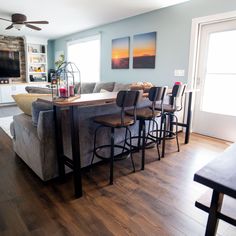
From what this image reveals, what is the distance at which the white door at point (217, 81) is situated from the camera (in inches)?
127

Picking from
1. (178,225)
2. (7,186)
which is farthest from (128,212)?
(7,186)

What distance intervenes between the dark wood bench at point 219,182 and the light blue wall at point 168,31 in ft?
10.1

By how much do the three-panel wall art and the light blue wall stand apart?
0.34 ft

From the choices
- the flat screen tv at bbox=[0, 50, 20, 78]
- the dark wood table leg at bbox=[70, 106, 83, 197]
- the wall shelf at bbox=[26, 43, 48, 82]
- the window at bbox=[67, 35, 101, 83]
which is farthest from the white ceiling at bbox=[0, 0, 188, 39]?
the dark wood table leg at bbox=[70, 106, 83, 197]

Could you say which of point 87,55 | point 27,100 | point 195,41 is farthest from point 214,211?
point 87,55

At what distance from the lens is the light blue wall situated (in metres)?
3.32

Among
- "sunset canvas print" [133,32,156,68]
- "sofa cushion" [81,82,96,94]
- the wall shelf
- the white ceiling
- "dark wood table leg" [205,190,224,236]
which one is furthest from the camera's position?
the wall shelf

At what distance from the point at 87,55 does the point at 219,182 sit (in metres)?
6.22

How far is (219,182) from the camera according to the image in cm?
65

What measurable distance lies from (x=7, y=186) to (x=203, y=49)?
3576 mm

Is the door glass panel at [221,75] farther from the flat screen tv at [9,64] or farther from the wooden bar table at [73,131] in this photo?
the flat screen tv at [9,64]

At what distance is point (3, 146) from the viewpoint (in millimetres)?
3094

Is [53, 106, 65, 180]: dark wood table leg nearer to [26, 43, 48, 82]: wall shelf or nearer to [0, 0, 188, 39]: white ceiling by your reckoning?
[0, 0, 188, 39]: white ceiling

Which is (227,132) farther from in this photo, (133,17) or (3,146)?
(3,146)
